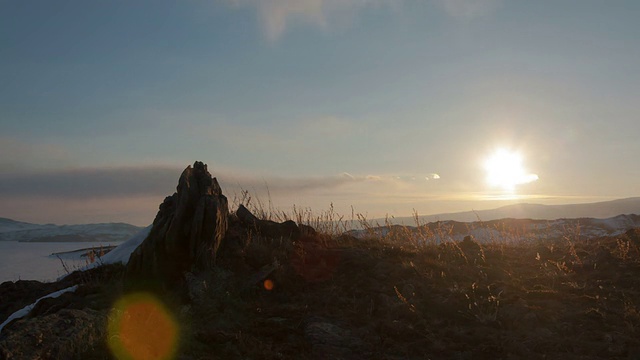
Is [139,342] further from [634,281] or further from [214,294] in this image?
[634,281]

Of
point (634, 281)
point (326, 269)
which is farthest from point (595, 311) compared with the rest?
point (326, 269)

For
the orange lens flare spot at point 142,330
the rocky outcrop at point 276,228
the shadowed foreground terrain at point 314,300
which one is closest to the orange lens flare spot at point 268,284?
the shadowed foreground terrain at point 314,300

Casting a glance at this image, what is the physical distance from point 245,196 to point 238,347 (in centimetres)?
698

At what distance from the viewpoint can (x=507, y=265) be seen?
1017 cm

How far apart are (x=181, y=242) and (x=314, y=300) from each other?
3.04 meters

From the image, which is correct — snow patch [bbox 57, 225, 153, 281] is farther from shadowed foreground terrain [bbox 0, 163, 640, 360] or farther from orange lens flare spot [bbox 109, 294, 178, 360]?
orange lens flare spot [bbox 109, 294, 178, 360]

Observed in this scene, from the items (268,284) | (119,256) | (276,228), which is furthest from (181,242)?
(276,228)

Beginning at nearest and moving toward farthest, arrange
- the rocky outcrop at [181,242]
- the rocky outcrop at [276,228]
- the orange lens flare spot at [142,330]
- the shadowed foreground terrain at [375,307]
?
1. the orange lens flare spot at [142,330]
2. the shadowed foreground terrain at [375,307]
3. the rocky outcrop at [181,242]
4. the rocky outcrop at [276,228]

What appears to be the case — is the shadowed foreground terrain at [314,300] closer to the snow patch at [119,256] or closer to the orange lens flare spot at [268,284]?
the orange lens flare spot at [268,284]

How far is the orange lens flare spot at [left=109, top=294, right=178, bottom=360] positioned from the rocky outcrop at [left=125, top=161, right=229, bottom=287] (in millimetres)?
712

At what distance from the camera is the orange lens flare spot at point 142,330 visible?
247 inches

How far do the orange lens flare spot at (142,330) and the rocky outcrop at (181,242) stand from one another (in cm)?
71

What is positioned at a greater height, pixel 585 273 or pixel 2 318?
pixel 585 273

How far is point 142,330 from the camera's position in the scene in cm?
698
